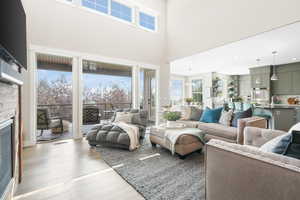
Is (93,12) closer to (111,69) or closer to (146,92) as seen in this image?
(111,69)

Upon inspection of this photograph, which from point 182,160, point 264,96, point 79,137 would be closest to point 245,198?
point 182,160

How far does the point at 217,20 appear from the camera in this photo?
13.1ft

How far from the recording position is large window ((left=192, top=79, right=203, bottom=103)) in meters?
8.72

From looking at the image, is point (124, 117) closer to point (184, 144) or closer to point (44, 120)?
point (184, 144)

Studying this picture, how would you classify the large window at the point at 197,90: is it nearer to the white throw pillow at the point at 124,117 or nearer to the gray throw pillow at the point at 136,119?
the gray throw pillow at the point at 136,119

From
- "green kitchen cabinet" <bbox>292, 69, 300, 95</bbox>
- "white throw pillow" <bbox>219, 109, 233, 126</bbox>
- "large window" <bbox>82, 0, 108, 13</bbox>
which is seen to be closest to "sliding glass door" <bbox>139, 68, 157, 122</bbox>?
"large window" <bbox>82, 0, 108, 13</bbox>

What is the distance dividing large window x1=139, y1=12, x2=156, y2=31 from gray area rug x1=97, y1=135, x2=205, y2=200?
4.35 m

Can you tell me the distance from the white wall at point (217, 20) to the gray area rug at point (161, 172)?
121 inches

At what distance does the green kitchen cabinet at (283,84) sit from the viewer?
6164 mm

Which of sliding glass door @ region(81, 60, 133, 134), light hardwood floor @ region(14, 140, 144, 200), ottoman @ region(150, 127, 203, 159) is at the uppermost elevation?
sliding glass door @ region(81, 60, 133, 134)

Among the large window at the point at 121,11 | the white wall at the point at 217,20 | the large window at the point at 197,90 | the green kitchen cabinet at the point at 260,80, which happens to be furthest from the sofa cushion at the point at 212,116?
the large window at the point at 197,90

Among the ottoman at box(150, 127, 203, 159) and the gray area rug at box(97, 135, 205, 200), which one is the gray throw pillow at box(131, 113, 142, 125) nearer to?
the gray area rug at box(97, 135, 205, 200)

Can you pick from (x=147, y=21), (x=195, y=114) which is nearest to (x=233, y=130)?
(x=195, y=114)

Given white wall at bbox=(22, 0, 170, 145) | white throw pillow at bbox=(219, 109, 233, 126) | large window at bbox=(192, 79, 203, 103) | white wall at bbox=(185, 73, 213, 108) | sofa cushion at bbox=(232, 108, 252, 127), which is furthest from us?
large window at bbox=(192, 79, 203, 103)
